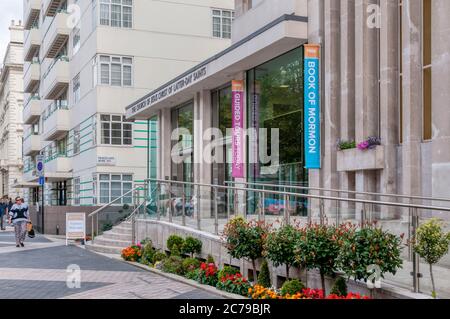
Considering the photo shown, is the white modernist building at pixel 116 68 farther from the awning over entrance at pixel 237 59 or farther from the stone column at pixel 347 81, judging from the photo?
the stone column at pixel 347 81

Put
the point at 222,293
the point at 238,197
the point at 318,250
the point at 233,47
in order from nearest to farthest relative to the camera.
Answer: the point at 318,250 < the point at 222,293 < the point at 238,197 < the point at 233,47

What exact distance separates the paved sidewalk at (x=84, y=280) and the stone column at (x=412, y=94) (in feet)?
15.8

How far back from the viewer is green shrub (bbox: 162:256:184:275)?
14.1 metres

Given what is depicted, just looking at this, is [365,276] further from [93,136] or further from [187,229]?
[93,136]

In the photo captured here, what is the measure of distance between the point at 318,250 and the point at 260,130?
9.28 m

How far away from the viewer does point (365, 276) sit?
29.1 ft

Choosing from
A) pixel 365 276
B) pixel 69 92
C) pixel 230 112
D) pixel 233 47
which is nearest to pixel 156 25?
pixel 69 92

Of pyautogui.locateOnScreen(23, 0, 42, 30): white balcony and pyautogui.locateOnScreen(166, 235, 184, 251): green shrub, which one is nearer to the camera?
pyautogui.locateOnScreen(166, 235, 184, 251): green shrub

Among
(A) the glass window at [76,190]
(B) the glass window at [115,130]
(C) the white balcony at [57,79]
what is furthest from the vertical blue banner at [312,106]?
(C) the white balcony at [57,79]

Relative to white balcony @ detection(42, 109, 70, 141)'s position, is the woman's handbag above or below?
below

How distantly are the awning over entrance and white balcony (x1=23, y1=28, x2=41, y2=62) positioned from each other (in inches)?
1046

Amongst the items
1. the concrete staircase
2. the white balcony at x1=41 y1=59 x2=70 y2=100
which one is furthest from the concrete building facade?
the white balcony at x1=41 y1=59 x2=70 y2=100

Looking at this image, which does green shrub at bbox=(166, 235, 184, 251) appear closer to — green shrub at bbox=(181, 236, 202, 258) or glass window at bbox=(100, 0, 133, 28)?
green shrub at bbox=(181, 236, 202, 258)

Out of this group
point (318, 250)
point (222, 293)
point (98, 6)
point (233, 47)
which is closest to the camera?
point (318, 250)
